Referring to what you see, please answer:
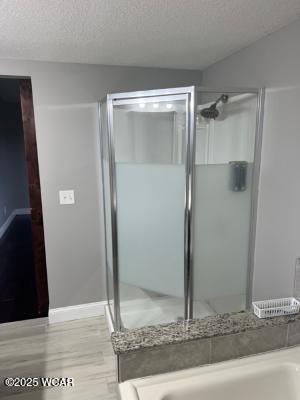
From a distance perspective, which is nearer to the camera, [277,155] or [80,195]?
[277,155]

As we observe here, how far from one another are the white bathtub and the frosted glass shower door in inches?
33.7

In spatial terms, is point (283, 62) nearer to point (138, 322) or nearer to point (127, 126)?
point (127, 126)

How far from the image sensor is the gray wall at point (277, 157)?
1620mm

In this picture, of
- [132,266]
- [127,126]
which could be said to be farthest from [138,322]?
[127,126]

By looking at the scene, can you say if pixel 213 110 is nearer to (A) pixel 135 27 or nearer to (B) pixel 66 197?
(A) pixel 135 27

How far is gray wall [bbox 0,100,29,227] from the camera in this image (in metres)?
5.52

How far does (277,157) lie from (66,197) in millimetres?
1627

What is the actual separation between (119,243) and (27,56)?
151cm

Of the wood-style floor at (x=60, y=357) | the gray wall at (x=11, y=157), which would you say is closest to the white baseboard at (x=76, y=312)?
the wood-style floor at (x=60, y=357)

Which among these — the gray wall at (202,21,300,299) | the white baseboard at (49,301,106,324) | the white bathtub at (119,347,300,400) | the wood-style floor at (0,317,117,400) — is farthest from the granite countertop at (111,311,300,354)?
the white baseboard at (49,301,106,324)

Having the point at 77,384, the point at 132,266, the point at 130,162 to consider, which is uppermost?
the point at 130,162

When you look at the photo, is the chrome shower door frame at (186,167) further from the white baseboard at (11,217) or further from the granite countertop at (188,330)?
the white baseboard at (11,217)

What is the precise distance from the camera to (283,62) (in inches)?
65.2

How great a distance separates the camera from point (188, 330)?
1.23 m
